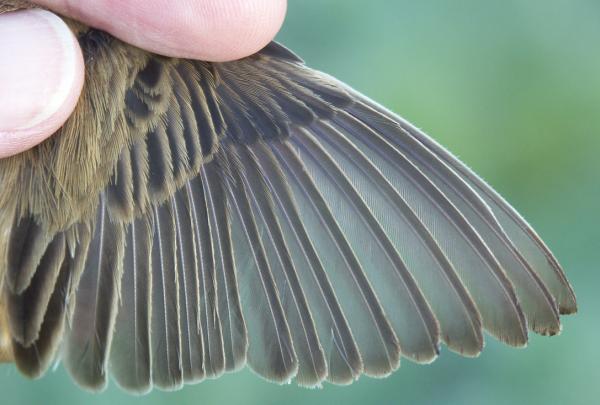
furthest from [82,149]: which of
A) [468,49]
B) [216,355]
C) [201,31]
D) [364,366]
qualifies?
[468,49]

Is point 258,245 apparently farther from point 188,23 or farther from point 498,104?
point 498,104

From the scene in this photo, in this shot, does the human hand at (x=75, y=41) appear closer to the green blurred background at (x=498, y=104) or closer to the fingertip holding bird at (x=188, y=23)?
the fingertip holding bird at (x=188, y=23)

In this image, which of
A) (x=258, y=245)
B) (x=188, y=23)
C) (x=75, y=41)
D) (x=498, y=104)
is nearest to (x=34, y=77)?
(x=75, y=41)

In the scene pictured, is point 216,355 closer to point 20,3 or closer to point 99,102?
point 99,102

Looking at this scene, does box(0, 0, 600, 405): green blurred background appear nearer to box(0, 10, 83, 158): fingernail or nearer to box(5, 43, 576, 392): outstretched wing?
box(5, 43, 576, 392): outstretched wing

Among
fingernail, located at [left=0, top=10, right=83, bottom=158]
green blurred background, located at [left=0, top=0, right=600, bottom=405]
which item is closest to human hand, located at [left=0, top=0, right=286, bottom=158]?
fingernail, located at [left=0, top=10, right=83, bottom=158]
